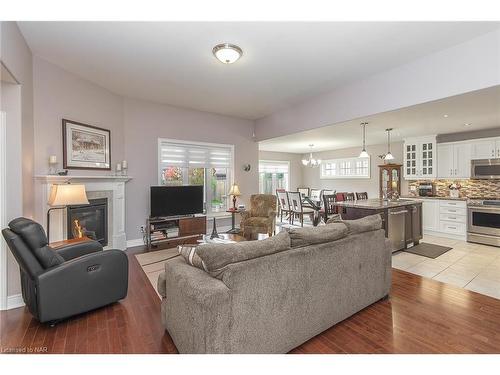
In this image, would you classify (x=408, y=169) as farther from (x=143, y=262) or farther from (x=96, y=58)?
(x=96, y=58)

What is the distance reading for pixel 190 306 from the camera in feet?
5.28

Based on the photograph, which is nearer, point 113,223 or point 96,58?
point 96,58

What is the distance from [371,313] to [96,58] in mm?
4402

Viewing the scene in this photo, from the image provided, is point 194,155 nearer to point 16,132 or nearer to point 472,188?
point 16,132

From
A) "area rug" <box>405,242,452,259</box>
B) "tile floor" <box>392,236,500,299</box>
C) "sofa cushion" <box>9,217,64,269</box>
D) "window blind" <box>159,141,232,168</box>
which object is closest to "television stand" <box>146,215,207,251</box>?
"window blind" <box>159,141,232,168</box>

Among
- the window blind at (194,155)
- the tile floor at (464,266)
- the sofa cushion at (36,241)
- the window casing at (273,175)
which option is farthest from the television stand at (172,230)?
the window casing at (273,175)

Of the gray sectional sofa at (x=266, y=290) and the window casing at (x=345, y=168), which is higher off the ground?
the window casing at (x=345, y=168)

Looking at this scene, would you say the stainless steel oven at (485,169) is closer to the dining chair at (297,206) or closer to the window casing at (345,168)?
the window casing at (345,168)

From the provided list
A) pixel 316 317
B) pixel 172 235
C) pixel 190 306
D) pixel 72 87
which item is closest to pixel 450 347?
pixel 316 317

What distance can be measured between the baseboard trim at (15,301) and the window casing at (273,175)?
7.77m

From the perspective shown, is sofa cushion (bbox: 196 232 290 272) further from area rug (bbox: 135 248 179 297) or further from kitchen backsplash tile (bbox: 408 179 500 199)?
kitchen backsplash tile (bbox: 408 179 500 199)

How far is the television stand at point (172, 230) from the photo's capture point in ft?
15.6

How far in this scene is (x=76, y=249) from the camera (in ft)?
9.08

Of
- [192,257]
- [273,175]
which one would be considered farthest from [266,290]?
[273,175]
